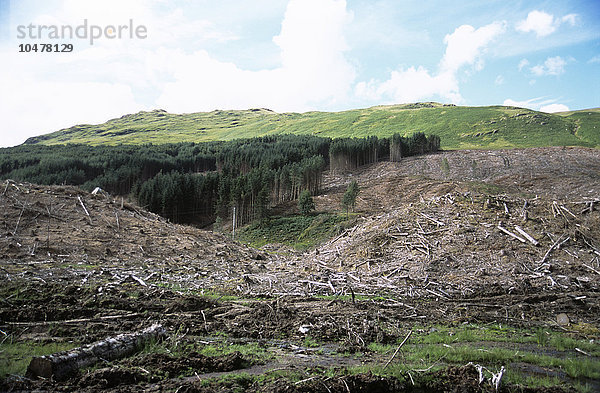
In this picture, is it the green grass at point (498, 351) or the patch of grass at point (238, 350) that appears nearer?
the green grass at point (498, 351)

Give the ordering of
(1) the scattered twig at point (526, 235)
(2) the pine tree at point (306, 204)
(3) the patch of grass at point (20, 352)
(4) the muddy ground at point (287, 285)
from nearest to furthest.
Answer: (3) the patch of grass at point (20, 352) → (4) the muddy ground at point (287, 285) → (1) the scattered twig at point (526, 235) → (2) the pine tree at point (306, 204)

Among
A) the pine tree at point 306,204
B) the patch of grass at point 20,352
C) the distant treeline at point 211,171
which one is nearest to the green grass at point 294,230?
the pine tree at point 306,204

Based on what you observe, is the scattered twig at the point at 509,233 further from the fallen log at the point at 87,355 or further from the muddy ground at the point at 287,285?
the fallen log at the point at 87,355

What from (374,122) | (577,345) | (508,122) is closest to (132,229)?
(577,345)

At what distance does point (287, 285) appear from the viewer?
53.9 ft

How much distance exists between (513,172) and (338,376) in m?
84.2

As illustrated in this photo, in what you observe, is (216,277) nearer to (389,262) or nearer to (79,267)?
(79,267)

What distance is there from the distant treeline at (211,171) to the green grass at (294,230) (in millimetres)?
3871

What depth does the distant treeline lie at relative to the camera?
253 feet

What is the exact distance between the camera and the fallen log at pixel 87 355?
18.9 feet

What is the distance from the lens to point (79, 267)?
16516mm

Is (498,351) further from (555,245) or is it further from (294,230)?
(294,230)

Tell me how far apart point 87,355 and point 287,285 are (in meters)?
10.7

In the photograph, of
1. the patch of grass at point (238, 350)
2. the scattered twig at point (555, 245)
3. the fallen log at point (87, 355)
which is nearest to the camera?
the fallen log at point (87, 355)
